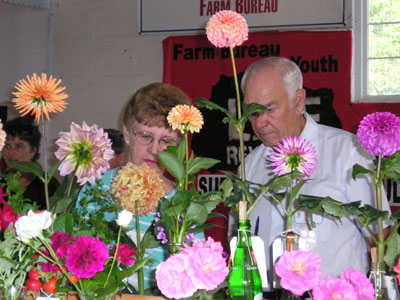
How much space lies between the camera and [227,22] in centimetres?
112

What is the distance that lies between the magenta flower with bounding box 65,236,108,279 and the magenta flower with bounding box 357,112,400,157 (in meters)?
0.47

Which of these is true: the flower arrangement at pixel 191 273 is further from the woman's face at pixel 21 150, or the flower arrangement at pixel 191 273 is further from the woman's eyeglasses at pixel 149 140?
the woman's face at pixel 21 150

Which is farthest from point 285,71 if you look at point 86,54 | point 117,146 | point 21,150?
point 86,54

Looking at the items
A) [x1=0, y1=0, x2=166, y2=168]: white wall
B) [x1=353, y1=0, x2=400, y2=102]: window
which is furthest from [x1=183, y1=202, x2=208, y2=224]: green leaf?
[x1=0, y1=0, x2=166, y2=168]: white wall

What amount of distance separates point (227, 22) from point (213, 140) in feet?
7.60

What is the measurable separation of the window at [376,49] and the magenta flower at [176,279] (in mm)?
2525

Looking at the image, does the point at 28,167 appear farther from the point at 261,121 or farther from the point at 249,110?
the point at 261,121

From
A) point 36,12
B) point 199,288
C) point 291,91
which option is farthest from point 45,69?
point 199,288

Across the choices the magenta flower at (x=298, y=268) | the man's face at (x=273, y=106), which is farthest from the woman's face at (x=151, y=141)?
the magenta flower at (x=298, y=268)

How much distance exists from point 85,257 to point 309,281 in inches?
13.6

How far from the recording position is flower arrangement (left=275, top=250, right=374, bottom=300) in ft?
2.99

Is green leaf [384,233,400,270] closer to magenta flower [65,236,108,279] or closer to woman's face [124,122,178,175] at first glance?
magenta flower [65,236,108,279]

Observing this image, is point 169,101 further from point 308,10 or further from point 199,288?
point 308,10

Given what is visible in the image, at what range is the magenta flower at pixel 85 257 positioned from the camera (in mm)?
970
